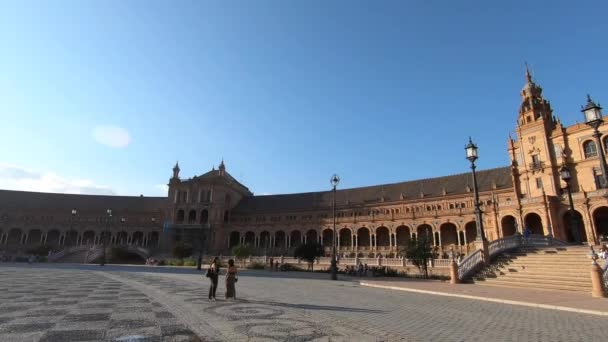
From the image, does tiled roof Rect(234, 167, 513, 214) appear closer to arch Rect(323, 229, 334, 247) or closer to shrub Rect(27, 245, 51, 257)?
arch Rect(323, 229, 334, 247)

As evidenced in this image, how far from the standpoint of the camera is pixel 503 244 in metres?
23.3

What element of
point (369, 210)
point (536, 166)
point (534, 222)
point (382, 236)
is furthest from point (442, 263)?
point (369, 210)

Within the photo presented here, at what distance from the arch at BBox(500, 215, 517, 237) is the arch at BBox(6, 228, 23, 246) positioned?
9847 cm

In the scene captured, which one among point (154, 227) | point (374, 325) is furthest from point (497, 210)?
point (154, 227)

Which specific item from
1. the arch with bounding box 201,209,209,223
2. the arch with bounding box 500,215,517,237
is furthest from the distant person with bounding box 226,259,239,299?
the arch with bounding box 201,209,209,223

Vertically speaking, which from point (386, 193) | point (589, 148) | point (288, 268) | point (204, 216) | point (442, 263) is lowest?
point (288, 268)

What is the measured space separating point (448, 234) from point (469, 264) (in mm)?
36046

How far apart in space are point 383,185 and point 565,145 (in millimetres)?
32405

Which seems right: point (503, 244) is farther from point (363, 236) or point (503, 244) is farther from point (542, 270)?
point (363, 236)

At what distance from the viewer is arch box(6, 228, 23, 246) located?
75.8 meters

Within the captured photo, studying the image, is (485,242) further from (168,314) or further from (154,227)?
(154,227)

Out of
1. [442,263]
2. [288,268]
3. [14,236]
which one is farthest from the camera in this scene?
[14,236]

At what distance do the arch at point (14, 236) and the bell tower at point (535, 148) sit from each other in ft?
337

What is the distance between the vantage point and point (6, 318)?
725cm
